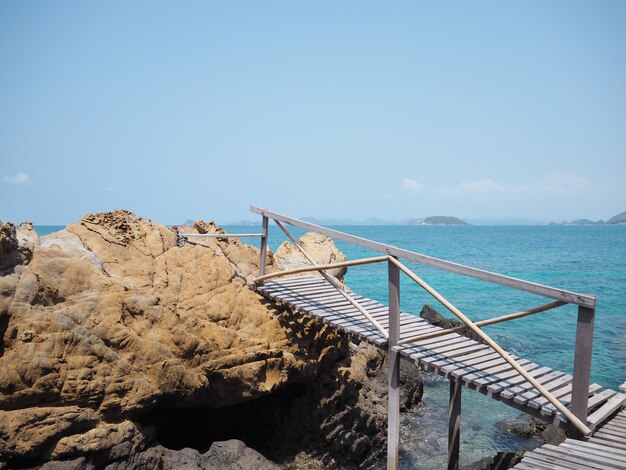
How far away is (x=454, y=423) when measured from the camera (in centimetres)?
856

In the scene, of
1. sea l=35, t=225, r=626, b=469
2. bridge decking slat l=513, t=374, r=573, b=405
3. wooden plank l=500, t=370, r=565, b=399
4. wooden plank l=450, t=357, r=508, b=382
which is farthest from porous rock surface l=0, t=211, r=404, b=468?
bridge decking slat l=513, t=374, r=573, b=405

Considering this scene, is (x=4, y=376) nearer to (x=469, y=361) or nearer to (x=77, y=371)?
(x=77, y=371)

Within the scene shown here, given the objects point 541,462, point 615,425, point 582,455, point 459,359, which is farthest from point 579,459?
point 459,359

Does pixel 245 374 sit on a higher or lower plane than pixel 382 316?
lower

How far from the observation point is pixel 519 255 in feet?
207

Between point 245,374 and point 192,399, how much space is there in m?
0.88

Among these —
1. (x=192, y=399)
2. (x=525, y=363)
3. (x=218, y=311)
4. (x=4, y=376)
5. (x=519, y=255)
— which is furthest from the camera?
(x=519, y=255)

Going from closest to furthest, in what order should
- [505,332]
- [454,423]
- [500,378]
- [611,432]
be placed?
[611,432] < [500,378] < [454,423] < [505,332]

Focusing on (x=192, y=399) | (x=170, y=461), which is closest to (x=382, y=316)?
(x=192, y=399)

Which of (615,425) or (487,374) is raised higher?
(487,374)

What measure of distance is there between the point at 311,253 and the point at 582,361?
8.23 m

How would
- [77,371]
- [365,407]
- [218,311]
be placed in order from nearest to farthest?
1. [77,371]
2. [218,311]
3. [365,407]

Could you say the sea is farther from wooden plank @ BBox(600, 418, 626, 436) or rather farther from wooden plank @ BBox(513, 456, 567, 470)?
wooden plank @ BBox(513, 456, 567, 470)

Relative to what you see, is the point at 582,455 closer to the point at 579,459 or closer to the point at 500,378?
the point at 579,459
